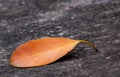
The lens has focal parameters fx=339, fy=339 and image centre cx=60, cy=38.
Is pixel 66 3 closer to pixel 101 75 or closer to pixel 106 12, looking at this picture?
pixel 106 12

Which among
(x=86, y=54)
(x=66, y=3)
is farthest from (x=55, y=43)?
(x=66, y=3)

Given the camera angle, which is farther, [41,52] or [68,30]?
[68,30]

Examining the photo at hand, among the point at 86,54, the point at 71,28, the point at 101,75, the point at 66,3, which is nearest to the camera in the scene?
the point at 101,75

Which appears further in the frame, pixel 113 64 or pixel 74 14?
pixel 74 14
